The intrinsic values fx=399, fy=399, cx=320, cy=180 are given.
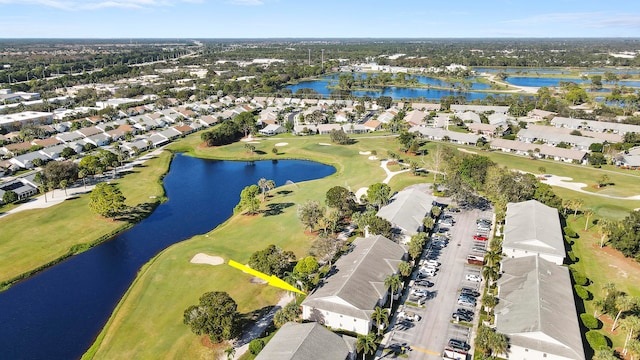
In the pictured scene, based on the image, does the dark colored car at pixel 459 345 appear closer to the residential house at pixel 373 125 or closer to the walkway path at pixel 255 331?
the walkway path at pixel 255 331

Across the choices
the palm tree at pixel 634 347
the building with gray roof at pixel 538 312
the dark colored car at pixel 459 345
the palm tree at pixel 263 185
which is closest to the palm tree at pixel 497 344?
the building with gray roof at pixel 538 312

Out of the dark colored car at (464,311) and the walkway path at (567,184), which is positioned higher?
the walkway path at (567,184)

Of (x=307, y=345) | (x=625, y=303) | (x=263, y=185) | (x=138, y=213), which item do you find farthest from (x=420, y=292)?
(x=138, y=213)

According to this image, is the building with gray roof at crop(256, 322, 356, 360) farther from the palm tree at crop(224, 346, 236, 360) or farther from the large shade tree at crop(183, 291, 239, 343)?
the large shade tree at crop(183, 291, 239, 343)

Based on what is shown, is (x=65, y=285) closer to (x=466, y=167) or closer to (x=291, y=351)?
(x=291, y=351)

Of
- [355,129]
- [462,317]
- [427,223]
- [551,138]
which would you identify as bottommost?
[462,317]

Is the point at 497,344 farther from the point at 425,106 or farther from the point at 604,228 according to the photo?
the point at 425,106

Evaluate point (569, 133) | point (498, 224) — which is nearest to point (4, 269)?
point (498, 224)
